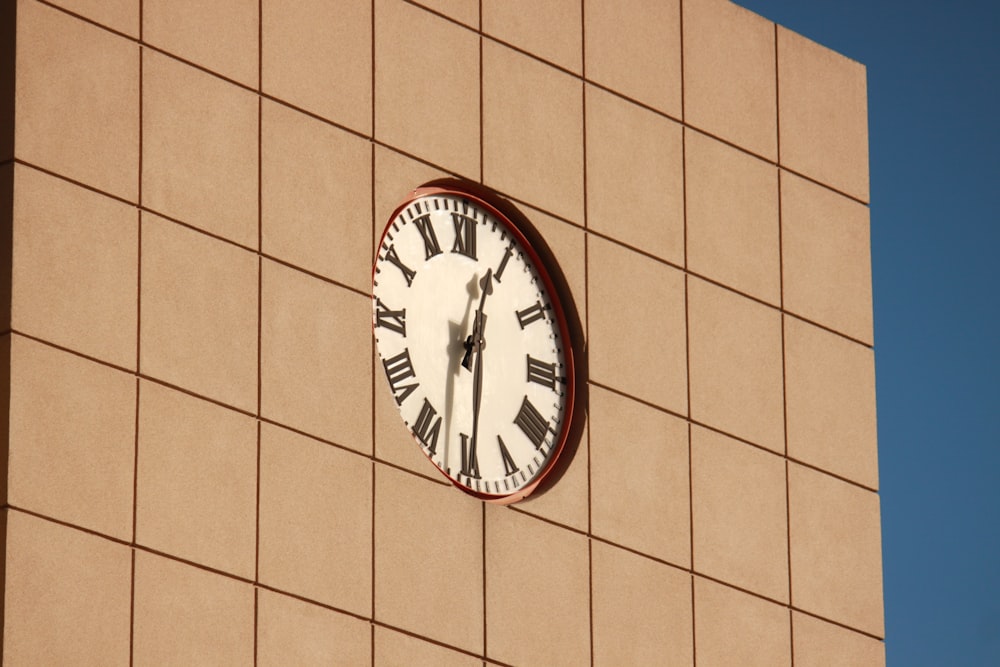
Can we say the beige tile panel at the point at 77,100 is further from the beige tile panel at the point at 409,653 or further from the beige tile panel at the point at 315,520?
the beige tile panel at the point at 409,653

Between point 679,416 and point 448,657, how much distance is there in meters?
2.53

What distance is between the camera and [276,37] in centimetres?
1535

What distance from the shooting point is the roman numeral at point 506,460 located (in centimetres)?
1600

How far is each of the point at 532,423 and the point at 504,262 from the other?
36.1 inches

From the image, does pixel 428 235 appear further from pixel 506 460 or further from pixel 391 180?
A: pixel 506 460

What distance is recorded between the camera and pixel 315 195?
50.2 feet

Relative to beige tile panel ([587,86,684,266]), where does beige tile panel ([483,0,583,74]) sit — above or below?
above

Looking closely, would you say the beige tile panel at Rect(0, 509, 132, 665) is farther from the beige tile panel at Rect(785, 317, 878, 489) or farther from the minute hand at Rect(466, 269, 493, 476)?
the beige tile panel at Rect(785, 317, 878, 489)

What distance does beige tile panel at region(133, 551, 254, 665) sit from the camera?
13.8 meters

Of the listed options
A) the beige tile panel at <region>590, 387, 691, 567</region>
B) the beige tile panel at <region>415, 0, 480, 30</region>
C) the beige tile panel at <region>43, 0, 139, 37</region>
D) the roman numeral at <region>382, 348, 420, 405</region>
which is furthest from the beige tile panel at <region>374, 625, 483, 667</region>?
the beige tile panel at <region>415, 0, 480, 30</region>

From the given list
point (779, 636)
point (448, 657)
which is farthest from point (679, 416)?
point (448, 657)

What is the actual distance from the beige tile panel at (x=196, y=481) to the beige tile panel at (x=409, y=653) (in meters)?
0.95

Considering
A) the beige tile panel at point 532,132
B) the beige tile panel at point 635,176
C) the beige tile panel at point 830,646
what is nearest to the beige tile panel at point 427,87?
the beige tile panel at point 532,132

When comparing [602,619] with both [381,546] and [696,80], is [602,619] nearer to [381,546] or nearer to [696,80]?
[381,546]
